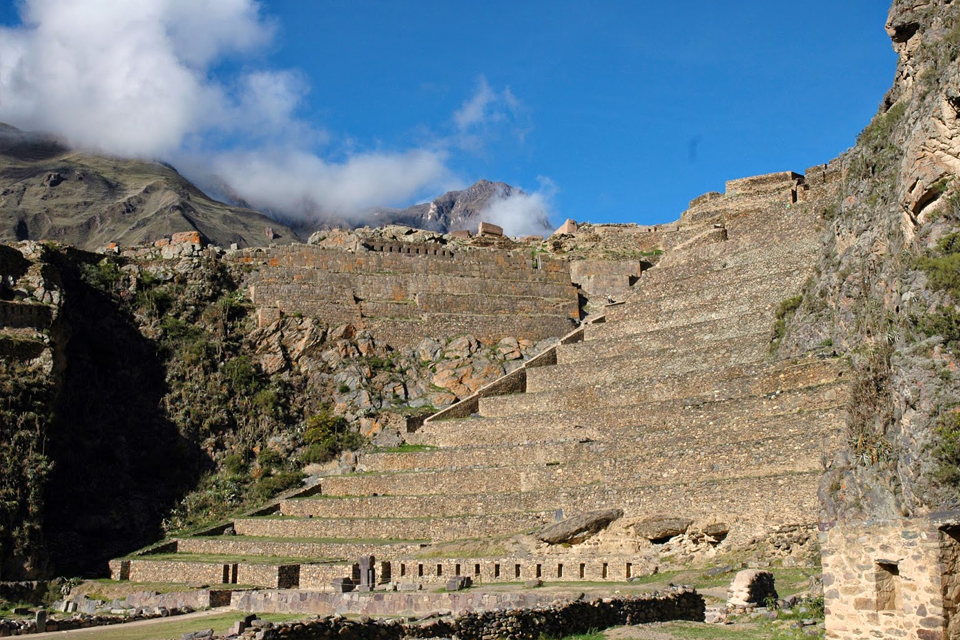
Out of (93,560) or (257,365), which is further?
(257,365)

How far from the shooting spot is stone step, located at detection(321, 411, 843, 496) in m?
22.0

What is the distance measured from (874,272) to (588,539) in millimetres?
9221

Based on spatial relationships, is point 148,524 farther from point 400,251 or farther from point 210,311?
point 400,251

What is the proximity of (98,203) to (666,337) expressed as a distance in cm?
5684

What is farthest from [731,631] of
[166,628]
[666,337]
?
[666,337]

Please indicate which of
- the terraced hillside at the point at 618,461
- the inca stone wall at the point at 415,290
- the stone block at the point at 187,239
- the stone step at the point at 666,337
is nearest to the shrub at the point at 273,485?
the terraced hillside at the point at 618,461

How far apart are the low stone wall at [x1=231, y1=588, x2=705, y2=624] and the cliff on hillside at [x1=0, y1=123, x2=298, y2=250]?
5026 centimetres

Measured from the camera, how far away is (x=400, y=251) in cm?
4225

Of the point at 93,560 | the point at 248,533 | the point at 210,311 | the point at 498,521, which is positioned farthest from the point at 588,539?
the point at 210,311

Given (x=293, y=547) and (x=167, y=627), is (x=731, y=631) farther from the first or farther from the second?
(x=293, y=547)

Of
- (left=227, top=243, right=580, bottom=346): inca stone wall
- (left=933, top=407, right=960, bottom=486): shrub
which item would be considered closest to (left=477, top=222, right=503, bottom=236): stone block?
(left=227, top=243, right=580, bottom=346): inca stone wall

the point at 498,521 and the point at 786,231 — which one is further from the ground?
the point at 786,231

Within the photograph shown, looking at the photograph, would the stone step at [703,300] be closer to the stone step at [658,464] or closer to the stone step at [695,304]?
the stone step at [695,304]

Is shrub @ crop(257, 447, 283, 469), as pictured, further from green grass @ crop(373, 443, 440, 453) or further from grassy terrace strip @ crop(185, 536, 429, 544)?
grassy terrace strip @ crop(185, 536, 429, 544)
